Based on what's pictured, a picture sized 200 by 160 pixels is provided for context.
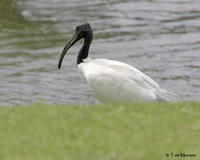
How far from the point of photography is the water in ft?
41.7

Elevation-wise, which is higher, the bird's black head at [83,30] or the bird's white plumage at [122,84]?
the bird's black head at [83,30]

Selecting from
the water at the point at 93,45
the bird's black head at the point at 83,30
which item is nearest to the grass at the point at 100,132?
the bird's black head at the point at 83,30

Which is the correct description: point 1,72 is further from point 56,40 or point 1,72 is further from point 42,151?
point 42,151

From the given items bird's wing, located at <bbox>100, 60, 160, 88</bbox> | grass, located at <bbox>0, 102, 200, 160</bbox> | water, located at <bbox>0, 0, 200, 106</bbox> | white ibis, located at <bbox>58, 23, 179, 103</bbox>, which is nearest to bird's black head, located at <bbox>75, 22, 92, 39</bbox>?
water, located at <bbox>0, 0, 200, 106</bbox>

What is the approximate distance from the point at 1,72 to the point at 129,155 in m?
9.18

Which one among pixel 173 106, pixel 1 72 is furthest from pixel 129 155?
pixel 1 72

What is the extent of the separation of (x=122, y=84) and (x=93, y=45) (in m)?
7.24

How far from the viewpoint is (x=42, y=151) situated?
17.3 feet

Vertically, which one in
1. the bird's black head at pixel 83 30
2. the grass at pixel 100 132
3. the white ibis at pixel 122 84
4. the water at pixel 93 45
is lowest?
the water at pixel 93 45

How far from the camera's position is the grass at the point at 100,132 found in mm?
5238

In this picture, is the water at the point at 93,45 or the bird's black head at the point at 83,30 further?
the water at the point at 93,45

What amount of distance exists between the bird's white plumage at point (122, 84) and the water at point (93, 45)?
161cm

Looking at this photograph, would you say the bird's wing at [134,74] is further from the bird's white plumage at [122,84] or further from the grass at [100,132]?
the grass at [100,132]

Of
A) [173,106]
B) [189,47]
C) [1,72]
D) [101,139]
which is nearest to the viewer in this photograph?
[101,139]
